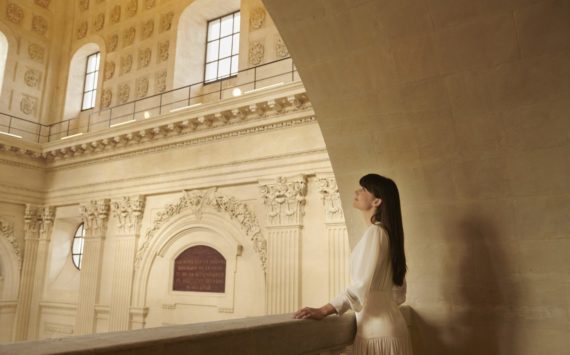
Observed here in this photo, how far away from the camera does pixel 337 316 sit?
2.47m

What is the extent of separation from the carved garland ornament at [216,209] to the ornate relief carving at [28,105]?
628cm

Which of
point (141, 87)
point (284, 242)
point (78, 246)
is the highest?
point (141, 87)

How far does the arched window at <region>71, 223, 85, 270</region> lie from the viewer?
14.4 metres

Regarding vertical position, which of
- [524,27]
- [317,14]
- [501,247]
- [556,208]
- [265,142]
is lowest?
[501,247]

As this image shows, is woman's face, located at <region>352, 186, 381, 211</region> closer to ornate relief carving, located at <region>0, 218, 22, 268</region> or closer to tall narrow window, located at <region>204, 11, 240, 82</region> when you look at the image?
tall narrow window, located at <region>204, 11, 240, 82</region>

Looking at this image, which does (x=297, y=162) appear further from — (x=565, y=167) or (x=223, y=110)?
(x=565, y=167)

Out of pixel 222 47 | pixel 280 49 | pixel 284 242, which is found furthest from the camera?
pixel 222 47

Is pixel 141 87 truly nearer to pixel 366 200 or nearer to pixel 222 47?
pixel 222 47

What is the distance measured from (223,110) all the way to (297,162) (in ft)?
7.14

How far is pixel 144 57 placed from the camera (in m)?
13.6

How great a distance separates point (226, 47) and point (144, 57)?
8.74ft

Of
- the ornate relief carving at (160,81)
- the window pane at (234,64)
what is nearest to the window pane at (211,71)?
the window pane at (234,64)

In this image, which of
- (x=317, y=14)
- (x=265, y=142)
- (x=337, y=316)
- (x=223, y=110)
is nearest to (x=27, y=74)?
(x=223, y=110)

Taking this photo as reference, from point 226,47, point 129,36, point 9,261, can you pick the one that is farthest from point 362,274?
point 9,261
